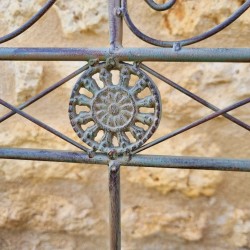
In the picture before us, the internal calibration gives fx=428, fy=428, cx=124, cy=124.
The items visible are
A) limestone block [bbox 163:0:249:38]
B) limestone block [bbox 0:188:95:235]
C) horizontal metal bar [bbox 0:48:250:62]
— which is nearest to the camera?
horizontal metal bar [bbox 0:48:250:62]

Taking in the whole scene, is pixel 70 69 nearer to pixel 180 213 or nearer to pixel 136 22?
pixel 136 22

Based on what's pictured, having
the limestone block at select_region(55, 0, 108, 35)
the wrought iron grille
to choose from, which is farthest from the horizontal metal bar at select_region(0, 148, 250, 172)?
the limestone block at select_region(55, 0, 108, 35)

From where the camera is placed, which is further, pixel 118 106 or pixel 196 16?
pixel 196 16

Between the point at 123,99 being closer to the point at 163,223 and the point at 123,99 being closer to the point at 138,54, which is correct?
the point at 138,54

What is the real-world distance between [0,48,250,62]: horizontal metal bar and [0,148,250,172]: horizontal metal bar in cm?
13

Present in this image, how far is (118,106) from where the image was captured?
56 cm

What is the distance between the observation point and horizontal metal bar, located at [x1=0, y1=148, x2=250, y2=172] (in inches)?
21.8

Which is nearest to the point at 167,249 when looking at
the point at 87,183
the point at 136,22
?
the point at 87,183

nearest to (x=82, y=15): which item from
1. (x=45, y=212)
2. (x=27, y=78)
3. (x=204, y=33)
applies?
(x=27, y=78)

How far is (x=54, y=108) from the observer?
75cm

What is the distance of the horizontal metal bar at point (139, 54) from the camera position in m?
0.52

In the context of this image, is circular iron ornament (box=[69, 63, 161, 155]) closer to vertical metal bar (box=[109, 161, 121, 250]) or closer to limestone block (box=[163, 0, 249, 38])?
vertical metal bar (box=[109, 161, 121, 250])

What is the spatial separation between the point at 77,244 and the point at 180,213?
0.20 metres

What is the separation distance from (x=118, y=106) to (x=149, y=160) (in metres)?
0.08
